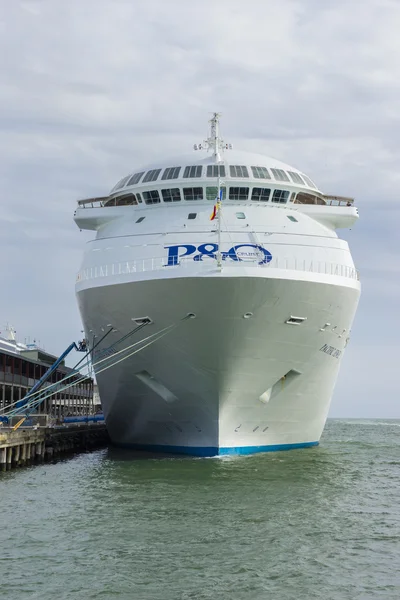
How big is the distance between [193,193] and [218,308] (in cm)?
641

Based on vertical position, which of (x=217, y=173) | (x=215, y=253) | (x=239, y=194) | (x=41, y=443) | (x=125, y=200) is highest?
(x=217, y=173)

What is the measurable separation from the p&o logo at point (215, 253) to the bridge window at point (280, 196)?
4.56m

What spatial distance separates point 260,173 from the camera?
2661 centimetres

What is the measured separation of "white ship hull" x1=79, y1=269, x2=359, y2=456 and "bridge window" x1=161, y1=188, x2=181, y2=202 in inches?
189

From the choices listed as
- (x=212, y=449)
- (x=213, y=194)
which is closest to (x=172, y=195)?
(x=213, y=194)

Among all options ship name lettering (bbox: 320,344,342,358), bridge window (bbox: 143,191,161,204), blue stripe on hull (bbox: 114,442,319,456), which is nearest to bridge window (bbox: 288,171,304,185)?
bridge window (bbox: 143,191,161,204)

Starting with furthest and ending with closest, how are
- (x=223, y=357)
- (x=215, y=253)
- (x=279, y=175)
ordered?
(x=279, y=175)
(x=215, y=253)
(x=223, y=357)

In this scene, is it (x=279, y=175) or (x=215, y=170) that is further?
(x=279, y=175)

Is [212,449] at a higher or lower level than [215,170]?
lower

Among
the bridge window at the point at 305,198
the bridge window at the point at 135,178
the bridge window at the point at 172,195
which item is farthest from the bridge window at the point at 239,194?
the bridge window at the point at 135,178

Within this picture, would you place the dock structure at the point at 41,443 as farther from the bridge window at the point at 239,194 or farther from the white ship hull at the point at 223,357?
the bridge window at the point at 239,194

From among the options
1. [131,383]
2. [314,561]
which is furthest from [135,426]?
[314,561]

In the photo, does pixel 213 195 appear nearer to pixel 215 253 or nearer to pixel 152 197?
pixel 152 197

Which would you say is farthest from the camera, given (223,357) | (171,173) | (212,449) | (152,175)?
(152,175)
